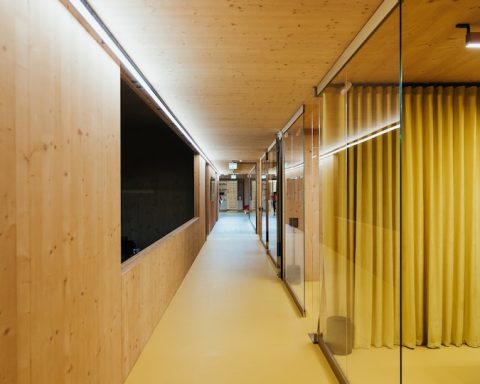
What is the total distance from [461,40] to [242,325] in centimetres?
325

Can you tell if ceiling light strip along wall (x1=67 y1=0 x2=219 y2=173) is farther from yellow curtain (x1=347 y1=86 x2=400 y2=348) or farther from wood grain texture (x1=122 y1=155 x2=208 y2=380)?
yellow curtain (x1=347 y1=86 x2=400 y2=348)

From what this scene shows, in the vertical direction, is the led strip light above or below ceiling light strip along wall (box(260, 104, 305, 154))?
below

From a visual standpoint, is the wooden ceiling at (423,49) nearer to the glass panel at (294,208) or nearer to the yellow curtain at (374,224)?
the yellow curtain at (374,224)

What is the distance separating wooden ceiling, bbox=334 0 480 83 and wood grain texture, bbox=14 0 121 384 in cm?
181

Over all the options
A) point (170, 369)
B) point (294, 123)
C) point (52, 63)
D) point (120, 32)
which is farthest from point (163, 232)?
point (52, 63)

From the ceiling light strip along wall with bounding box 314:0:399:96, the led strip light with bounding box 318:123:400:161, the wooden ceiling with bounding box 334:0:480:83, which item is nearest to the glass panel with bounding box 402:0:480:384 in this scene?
the wooden ceiling with bounding box 334:0:480:83

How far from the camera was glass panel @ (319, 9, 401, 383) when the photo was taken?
2652 mm

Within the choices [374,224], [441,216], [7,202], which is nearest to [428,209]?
[441,216]

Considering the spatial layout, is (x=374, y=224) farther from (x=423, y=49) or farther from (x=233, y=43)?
(x=233, y=43)

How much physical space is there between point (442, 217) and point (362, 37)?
1811mm

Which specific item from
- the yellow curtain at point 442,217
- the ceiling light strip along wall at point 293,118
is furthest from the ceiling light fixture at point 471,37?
the ceiling light strip along wall at point 293,118

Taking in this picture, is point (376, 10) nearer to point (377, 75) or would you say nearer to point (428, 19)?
point (428, 19)

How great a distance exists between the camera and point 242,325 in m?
3.72

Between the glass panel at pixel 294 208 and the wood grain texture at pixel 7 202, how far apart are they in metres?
3.87
